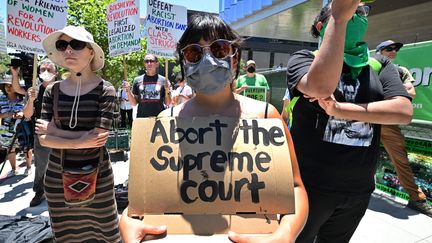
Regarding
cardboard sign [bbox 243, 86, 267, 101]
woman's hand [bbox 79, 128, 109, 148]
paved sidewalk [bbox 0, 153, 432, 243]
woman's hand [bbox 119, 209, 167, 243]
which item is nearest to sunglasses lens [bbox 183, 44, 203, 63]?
woman's hand [bbox 119, 209, 167, 243]

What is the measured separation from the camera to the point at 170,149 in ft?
4.15

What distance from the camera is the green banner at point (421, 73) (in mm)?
4227

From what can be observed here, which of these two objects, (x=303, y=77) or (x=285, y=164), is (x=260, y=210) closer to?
(x=285, y=164)

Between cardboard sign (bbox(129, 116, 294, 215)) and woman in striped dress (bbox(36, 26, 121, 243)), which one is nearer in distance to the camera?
cardboard sign (bbox(129, 116, 294, 215))

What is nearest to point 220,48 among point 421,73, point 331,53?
point 331,53

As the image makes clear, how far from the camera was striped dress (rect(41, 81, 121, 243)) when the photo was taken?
7.76 ft

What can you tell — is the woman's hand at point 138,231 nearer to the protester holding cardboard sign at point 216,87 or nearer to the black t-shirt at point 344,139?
the protester holding cardboard sign at point 216,87

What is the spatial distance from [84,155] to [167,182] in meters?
1.45

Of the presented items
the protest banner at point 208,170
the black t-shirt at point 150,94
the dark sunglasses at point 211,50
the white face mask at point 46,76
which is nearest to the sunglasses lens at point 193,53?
the dark sunglasses at point 211,50

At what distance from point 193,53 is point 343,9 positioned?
64cm

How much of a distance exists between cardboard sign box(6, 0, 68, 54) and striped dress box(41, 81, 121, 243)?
4.87 feet

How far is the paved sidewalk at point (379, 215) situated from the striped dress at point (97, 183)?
1.87 metres

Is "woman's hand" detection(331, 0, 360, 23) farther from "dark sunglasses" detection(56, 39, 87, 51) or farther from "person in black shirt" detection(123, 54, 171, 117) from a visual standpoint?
"person in black shirt" detection(123, 54, 171, 117)

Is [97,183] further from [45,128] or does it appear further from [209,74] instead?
[209,74]
